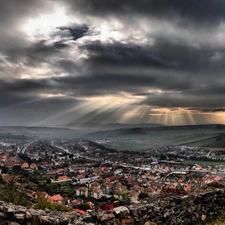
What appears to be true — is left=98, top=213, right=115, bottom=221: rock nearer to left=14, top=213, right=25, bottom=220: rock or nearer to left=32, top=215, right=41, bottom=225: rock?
left=32, top=215, right=41, bottom=225: rock

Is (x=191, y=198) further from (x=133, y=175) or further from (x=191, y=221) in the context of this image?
(x=133, y=175)

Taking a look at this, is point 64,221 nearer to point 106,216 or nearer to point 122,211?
point 106,216

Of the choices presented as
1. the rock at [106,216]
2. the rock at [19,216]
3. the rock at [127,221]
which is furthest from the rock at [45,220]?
the rock at [127,221]

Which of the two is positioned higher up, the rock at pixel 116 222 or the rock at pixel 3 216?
the rock at pixel 3 216

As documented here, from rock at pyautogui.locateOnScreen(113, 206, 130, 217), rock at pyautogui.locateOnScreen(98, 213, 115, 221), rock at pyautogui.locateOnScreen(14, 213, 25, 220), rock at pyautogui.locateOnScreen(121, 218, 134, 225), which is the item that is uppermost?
rock at pyautogui.locateOnScreen(14, 213, 25, 220)

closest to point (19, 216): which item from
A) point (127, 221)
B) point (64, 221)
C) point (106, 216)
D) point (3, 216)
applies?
point (3, 216)

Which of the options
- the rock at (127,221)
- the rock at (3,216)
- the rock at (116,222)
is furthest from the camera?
the rock at (127,221)

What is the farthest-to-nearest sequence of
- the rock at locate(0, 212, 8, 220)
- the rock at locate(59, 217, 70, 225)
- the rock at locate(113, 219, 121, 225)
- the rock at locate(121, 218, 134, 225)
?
the rock at locate(121, 218, 134, 225) → the rock at locate(113, 219, 121, 225) → the rock at locate(59, 217, 70, 225) → the rock at locate(0, 212, 8, 220)

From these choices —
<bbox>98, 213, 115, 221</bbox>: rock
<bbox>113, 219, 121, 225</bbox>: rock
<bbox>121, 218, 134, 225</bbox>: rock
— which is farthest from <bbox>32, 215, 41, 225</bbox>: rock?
<bbox>121, 218, 134, 225</bbox>: rock

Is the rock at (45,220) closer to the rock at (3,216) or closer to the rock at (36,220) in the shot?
the rock at (36,220)
